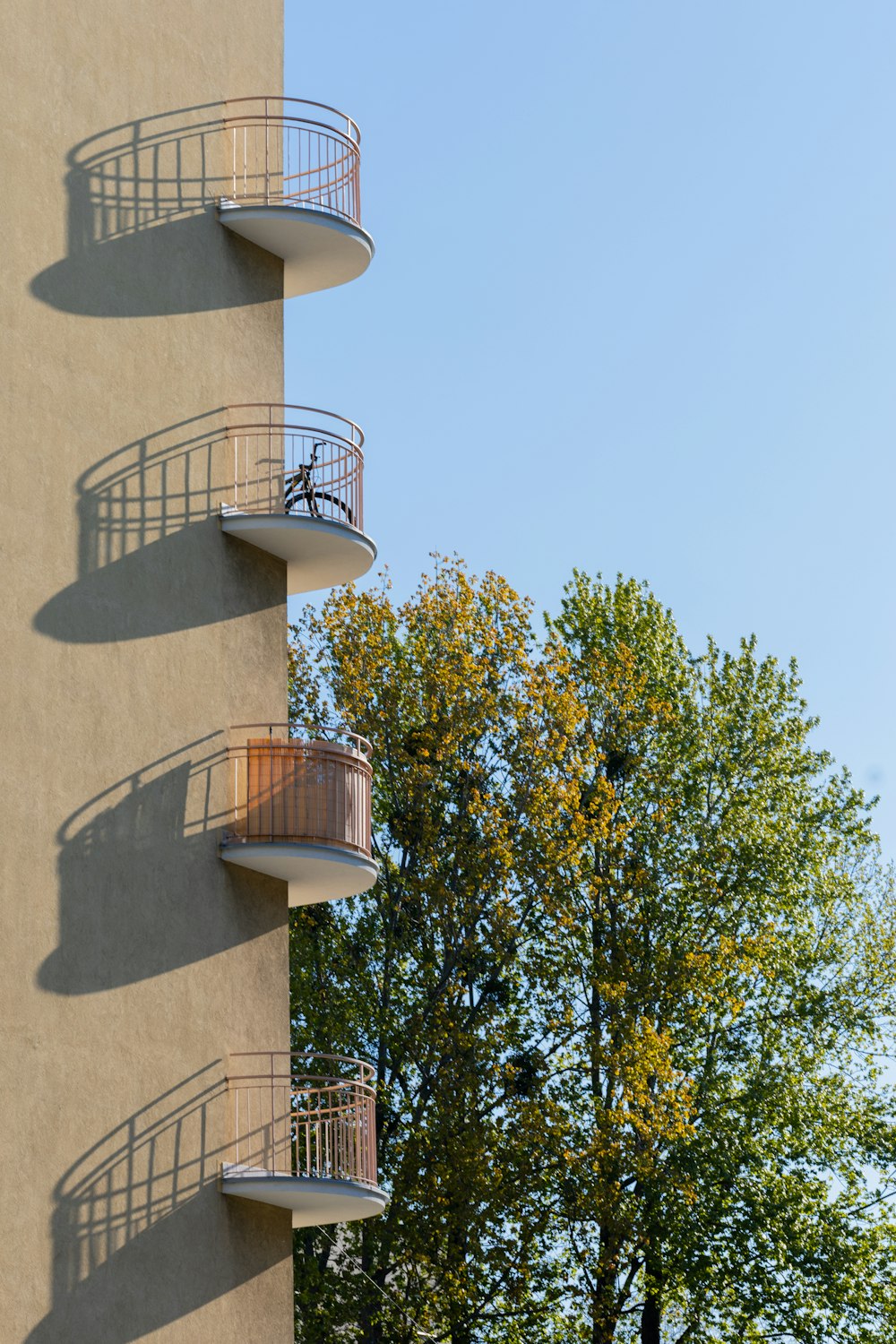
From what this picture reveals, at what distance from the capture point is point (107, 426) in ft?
67.3

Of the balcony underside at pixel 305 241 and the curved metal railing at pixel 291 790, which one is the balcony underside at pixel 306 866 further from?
the balcony underside at pixel 305 241

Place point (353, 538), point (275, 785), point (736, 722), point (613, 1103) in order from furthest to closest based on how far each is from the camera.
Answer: point (736, 722) → point (613, 1103) → point (353, 538) → point (275, 785)

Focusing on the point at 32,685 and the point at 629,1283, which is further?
the point at 629,1283

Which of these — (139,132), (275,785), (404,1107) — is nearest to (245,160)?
(139,132)

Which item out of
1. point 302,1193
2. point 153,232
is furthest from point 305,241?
point 302,1193

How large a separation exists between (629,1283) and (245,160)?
24.2 m

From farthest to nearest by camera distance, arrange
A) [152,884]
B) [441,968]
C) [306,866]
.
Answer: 1. [441,968]
2. [306,866]
3. [152,884]

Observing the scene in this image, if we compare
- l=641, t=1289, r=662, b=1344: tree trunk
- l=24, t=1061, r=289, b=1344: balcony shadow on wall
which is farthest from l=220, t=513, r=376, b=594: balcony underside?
l=641, t=1289, r=662, b=1344: tree trunk

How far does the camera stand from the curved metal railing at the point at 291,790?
21.5 m

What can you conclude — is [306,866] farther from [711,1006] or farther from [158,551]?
[711,1006]

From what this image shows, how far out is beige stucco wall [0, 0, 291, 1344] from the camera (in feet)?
59.4

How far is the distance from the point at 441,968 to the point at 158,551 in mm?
18196

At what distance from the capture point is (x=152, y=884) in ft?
65.2

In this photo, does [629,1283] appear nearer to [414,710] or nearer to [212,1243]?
[414,710]
